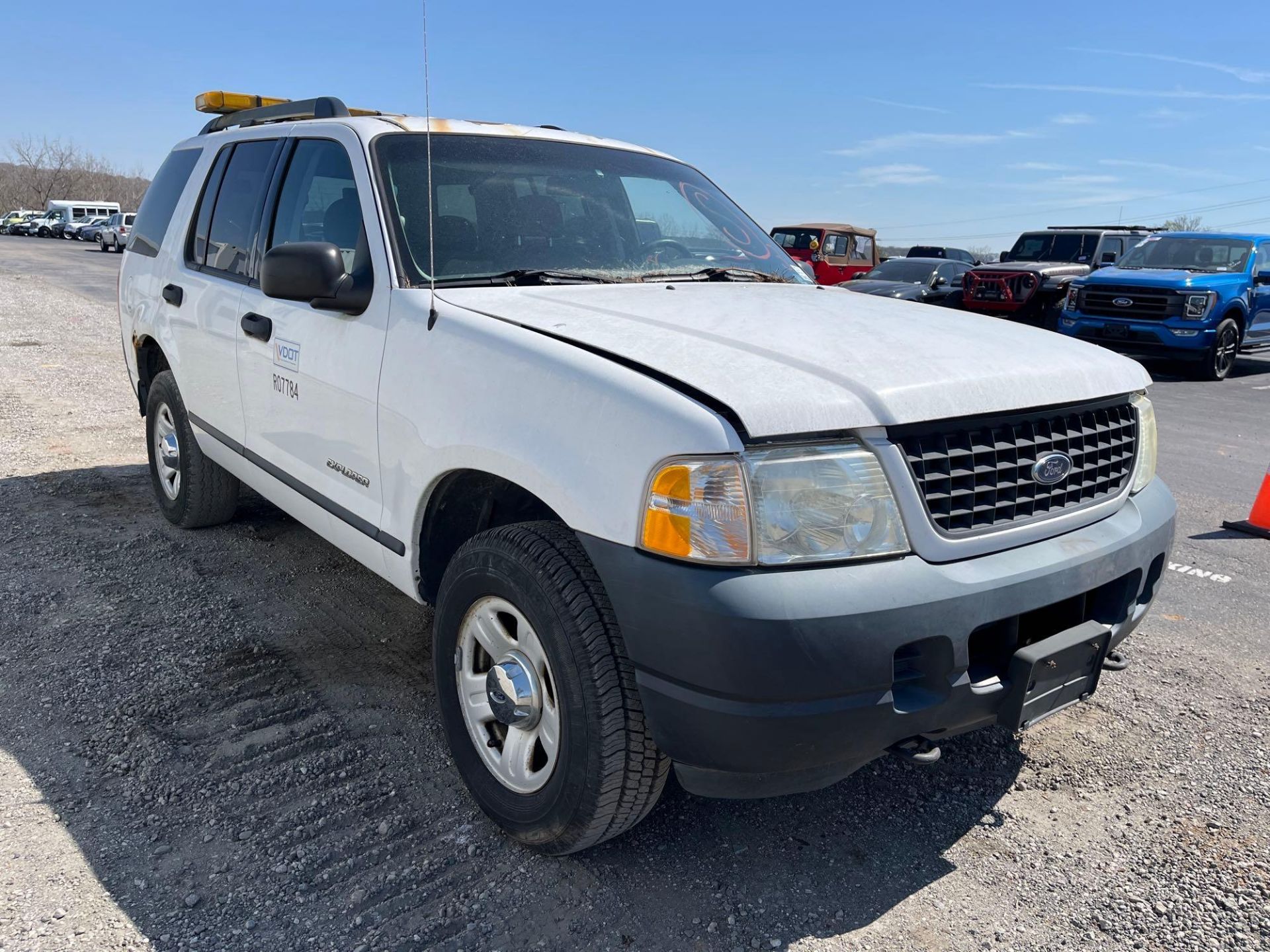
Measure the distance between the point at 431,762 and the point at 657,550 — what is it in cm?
135

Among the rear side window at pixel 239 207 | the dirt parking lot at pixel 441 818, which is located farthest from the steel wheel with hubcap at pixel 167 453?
the rear side window at pixel 239 207

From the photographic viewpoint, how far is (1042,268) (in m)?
16.3

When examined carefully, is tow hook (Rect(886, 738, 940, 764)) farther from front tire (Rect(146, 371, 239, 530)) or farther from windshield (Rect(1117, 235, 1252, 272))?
windshield (Rect(1117, 235, 1252, 272))

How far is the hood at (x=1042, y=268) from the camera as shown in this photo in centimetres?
1623

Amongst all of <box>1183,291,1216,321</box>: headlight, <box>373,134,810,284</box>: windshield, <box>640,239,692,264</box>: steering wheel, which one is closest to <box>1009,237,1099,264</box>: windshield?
<box>1183,291,1216,321</box>: headlight

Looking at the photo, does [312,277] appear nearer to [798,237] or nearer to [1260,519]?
[1260,519]

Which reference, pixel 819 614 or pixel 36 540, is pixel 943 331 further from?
pixel 36 540

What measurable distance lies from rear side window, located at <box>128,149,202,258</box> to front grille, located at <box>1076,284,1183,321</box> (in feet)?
Result: 39.4

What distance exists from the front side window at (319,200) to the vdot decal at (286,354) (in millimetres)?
358

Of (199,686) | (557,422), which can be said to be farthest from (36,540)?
(557,422)

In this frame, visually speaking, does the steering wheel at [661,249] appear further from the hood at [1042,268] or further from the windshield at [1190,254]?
the hood at [1042,268]

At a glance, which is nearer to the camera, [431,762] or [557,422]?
[557,422]

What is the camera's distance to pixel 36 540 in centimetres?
485

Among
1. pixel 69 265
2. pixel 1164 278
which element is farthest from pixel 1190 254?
pixel 69 265
